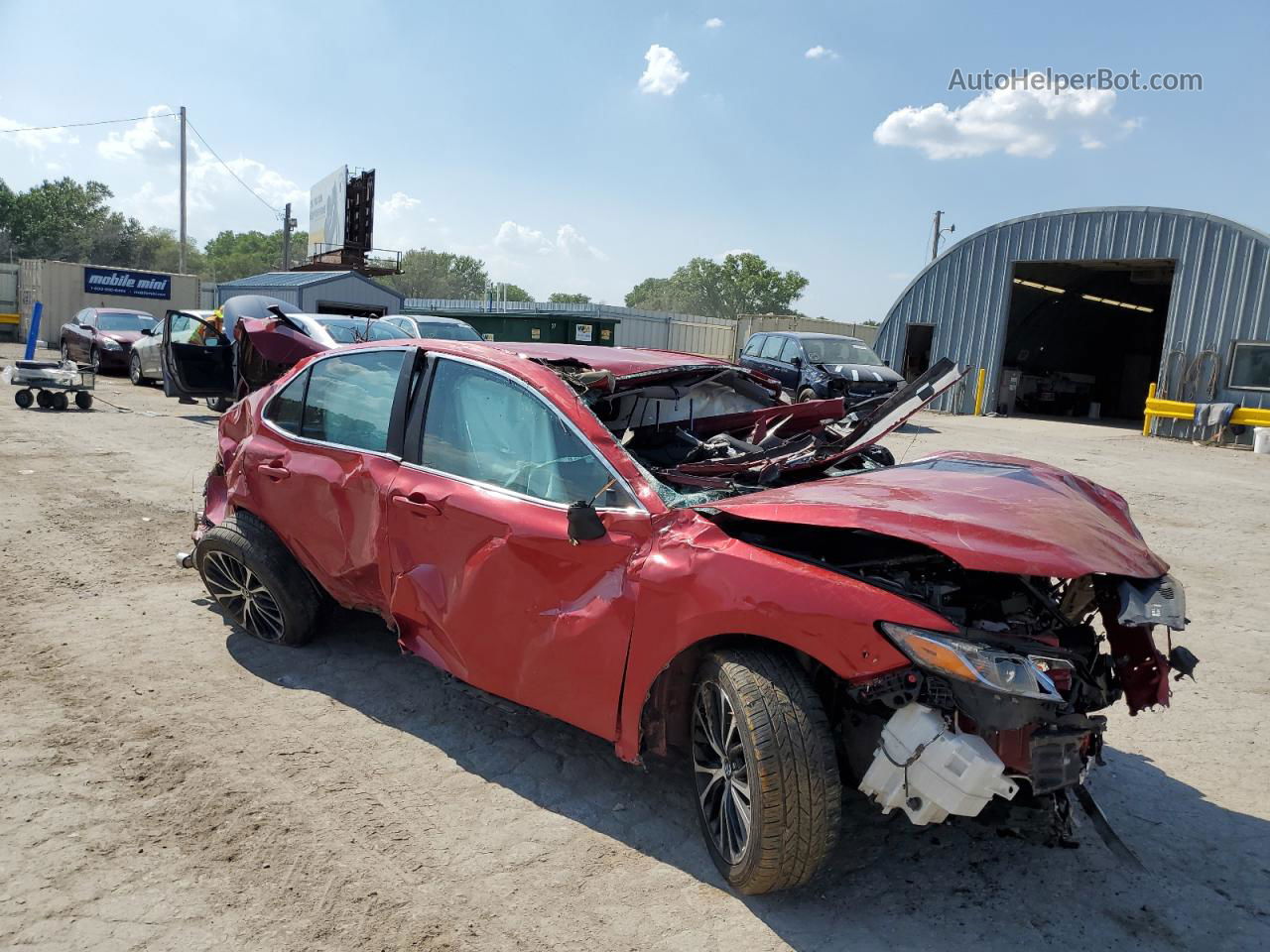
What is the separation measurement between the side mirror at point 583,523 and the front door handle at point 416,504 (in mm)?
814

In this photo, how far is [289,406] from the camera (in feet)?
14.6

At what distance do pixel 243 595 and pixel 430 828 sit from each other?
2.09 metres

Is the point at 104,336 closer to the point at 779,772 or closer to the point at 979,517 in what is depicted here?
the point at 779,772

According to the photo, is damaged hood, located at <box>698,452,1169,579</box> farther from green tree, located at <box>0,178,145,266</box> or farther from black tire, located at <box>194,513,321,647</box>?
green tree, located at <box>0,178,145,266</box>

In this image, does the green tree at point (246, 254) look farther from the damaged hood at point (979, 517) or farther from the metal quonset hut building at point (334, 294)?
the damaged hood at point (979, 517)

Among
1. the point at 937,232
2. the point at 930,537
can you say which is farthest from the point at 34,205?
the point at 930,537

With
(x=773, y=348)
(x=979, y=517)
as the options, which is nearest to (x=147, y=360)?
(x=773, y=348)

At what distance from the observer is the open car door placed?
11.3 meters

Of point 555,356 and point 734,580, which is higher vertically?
point 555,356

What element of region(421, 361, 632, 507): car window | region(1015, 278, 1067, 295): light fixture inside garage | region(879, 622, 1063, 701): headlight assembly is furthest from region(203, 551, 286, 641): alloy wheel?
region(1015, 278, 1067, 295): light fixture inside garage

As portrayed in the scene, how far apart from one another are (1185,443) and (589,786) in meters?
18.7

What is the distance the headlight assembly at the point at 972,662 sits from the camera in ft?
7.58

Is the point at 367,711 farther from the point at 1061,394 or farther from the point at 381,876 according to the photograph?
the point at 1061,394

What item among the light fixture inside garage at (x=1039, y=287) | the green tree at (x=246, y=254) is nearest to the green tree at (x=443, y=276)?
the green tree at (x=246, y=254)
